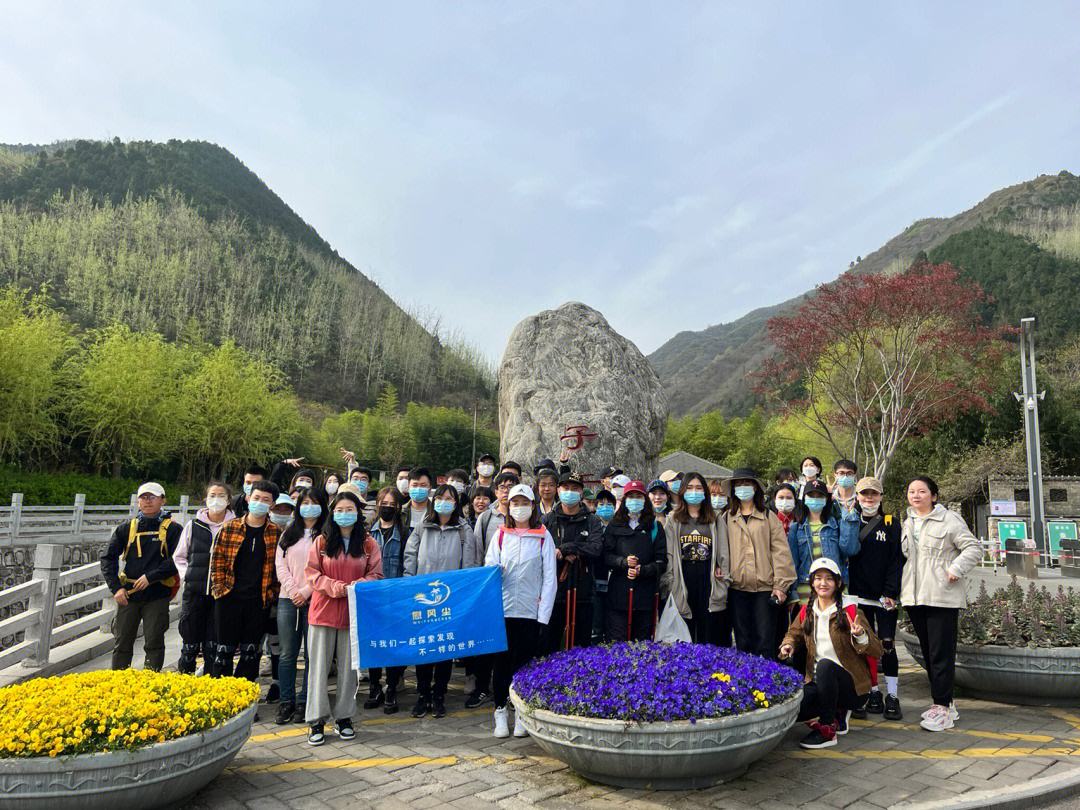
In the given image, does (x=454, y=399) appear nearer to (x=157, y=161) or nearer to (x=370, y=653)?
(x=157, y=161)

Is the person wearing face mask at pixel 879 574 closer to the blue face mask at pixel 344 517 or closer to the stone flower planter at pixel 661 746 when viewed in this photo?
the stone flower planter at pixel 661 746

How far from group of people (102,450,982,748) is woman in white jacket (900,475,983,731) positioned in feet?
0.04

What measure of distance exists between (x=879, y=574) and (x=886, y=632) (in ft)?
1.39

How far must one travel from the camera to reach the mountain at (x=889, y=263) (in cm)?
6431

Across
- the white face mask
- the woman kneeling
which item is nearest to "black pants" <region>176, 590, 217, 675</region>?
the white face mask

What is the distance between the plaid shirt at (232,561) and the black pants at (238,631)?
3.1 inches

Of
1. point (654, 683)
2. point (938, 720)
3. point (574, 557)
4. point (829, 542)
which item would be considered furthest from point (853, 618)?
point (574, 557)

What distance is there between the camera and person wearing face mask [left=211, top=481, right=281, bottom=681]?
16.5ft

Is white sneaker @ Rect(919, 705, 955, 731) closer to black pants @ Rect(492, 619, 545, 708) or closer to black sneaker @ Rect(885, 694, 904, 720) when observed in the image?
black sneaker @ Rect(885, 694, 904, 720)

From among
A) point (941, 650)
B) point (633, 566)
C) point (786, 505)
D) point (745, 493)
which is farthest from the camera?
point (786, 505)

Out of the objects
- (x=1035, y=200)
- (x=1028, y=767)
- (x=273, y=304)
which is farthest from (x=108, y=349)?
(x=1035, y=200)

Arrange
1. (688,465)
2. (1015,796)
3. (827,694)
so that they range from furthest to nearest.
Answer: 1. (688,465)
2. (827,694)
3. (1015,796)

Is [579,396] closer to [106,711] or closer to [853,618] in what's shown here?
[853,618]

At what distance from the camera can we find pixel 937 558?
16.3ft
